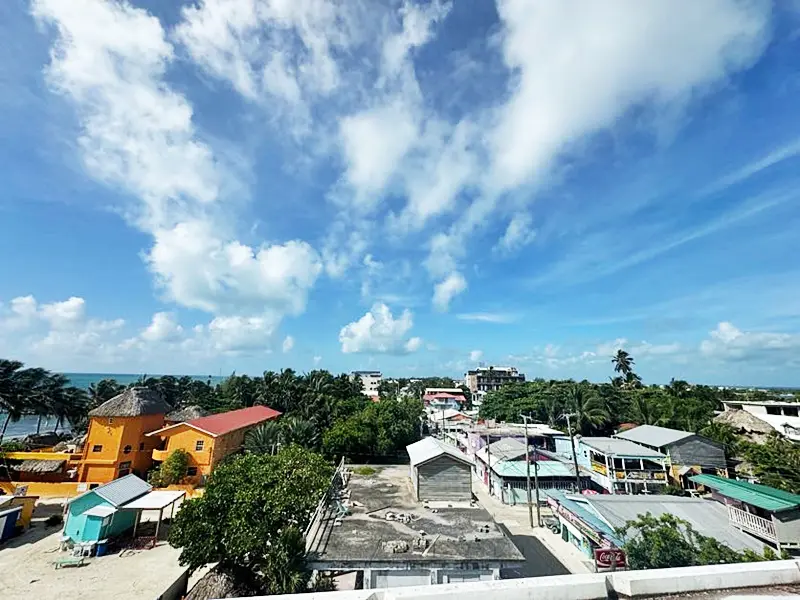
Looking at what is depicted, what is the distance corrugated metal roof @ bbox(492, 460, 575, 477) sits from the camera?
30.5m

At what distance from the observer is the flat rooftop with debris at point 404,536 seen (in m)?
13.1

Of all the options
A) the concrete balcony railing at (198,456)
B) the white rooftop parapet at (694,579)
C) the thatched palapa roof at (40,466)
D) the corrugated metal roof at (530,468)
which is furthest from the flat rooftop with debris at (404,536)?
the thatched palapa roof at (40,466)

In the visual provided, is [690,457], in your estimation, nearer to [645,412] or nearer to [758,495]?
[758,495]

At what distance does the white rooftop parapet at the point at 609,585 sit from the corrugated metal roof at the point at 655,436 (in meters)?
32.2

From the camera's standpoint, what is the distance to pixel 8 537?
22.3 m

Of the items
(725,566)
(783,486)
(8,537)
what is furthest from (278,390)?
(725,566)

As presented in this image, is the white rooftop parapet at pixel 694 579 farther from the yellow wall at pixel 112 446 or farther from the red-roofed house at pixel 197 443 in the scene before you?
the yellow wall at pixel 112 446

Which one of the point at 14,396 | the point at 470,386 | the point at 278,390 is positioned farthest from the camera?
the point at 470,386

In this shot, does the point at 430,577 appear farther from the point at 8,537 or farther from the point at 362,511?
the point at 8,537

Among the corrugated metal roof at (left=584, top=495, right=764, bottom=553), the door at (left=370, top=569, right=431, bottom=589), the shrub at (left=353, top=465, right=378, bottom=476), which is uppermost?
the shrub at (left=353, top=465, right=378, bottom=476)

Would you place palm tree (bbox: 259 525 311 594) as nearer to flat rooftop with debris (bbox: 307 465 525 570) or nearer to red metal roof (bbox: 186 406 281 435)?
flat rooftop with debris (bbox: 307 465 525 570)

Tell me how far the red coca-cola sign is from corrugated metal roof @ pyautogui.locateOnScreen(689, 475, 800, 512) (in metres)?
7.60

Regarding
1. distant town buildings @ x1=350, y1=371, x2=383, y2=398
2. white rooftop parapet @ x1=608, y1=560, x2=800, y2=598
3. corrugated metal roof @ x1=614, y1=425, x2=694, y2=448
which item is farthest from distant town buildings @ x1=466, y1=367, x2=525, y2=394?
white rooftop parapet @ x1=608, y1=560, x2=800, y2=598

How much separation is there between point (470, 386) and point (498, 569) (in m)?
121
